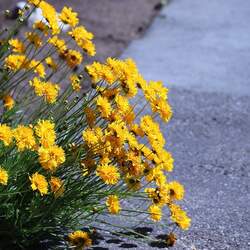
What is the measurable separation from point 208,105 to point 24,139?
343cm

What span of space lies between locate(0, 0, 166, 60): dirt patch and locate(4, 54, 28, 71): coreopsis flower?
128 inches

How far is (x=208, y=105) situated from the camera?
6594mm

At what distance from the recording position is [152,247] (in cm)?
416

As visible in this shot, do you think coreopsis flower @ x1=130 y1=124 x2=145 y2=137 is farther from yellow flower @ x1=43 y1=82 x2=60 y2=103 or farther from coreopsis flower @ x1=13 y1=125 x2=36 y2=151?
coreopsis flower @ x1=13 y1=125 x2=36 y2=151

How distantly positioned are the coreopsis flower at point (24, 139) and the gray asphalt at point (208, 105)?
1.00 metres

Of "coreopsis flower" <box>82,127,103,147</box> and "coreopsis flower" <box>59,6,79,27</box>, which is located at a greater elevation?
"coreopsis flower" <box>59,6,79,27</box>

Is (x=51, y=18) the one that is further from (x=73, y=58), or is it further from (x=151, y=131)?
(x=151, y=131)

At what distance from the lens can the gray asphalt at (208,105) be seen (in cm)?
459

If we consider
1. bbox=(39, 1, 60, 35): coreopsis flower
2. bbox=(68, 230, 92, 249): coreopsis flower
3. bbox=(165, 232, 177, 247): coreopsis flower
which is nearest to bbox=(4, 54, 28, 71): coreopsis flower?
bbox=(39, 1, 60, 35): coreopsis flower

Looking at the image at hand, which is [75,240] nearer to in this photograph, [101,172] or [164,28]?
[101,172]

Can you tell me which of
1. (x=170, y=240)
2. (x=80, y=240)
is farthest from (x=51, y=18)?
(x=170, y=240)

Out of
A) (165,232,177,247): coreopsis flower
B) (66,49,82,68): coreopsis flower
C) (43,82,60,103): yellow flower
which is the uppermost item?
(66,49,82,68): coreopsis flower

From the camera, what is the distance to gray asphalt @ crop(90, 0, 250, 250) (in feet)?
15.1

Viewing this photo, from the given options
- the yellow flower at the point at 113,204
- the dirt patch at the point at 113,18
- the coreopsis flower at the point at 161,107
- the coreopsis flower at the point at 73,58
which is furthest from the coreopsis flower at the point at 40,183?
the dirt patch at the point at 113,18
